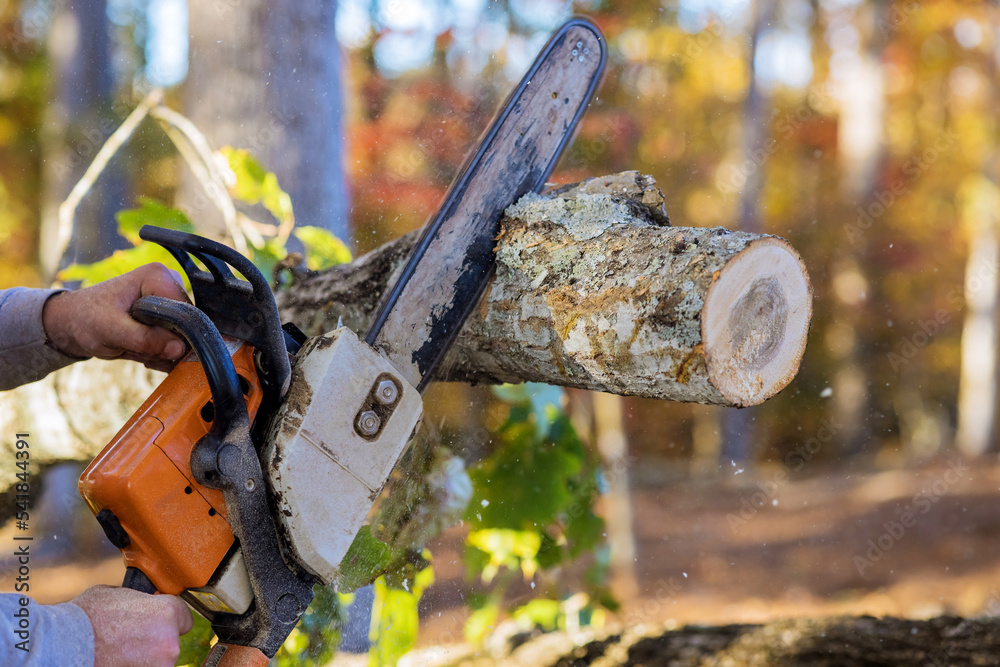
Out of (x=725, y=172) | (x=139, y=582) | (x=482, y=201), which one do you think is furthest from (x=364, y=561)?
(x=725, y=172)

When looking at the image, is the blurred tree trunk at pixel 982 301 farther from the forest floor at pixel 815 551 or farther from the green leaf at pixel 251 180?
the green leaf at pixel 251 180

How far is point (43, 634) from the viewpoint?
877 mm

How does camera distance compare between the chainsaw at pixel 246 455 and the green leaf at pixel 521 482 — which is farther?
the green leaf at pixel 521 482

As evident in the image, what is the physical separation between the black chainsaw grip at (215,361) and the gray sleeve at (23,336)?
0.53 metres

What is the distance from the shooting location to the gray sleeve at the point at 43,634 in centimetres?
85

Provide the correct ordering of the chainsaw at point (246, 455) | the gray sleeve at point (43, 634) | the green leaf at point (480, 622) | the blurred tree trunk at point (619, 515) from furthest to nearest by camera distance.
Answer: the blurred tree trunk at point (619, 515)
the green leaf at point (480, 622)
the chainsaw at point (246, 455)
the gray sleeve at point (43, 634)

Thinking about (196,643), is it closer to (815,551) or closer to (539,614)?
(539,614)

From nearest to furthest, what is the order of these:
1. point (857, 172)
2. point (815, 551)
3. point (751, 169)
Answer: point (815, 551) → point (751, 169) → point (857, 172)

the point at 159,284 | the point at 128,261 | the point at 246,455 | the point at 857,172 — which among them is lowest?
the point at 246,455

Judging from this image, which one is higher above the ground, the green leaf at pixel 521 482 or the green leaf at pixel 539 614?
the green leaf at pixel 521 482

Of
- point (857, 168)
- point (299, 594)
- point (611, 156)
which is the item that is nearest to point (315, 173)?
point (299, 594)

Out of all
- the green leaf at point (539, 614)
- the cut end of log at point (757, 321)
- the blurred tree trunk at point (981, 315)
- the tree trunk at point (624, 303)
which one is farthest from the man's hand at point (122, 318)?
the blurred tree trunk at point (981, 315)

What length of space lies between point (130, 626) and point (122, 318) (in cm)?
55

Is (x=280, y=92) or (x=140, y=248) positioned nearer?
(x=140, y=248)
